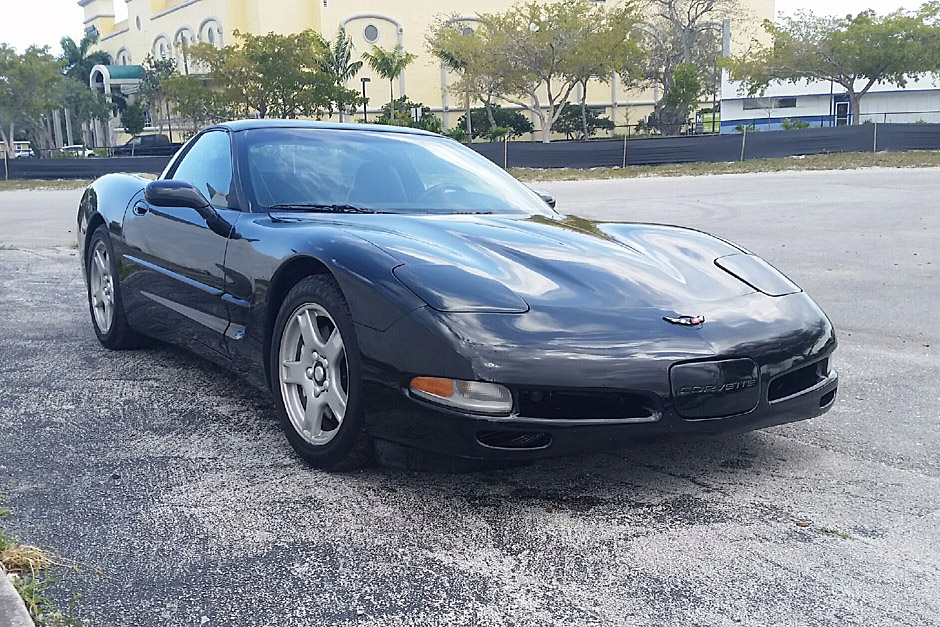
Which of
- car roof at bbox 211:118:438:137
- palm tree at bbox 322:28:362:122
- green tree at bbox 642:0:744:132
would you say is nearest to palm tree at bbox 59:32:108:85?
palm tree at bbox 322:28:362:122

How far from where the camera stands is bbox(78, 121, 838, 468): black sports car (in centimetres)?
273

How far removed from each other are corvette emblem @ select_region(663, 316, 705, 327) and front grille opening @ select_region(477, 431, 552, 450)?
533mm

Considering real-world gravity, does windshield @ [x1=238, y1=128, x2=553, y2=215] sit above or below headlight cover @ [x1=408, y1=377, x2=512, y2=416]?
above

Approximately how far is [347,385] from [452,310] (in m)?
0.48

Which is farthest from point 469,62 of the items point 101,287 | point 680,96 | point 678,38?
point 101,287

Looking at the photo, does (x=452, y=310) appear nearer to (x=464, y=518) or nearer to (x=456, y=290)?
(x=456, y=290)

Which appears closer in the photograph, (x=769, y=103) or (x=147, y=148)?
(x=147, y=148)

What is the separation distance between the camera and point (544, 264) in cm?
316

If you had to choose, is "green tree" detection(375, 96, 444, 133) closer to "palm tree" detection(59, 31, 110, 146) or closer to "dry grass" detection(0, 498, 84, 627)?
"palm tree" detection(59, 31, 110, 146)

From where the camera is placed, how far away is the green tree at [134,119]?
68.9 metres

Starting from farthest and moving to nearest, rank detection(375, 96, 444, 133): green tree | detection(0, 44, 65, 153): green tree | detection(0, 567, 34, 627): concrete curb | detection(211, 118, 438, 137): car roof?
detection(0, 44, 65, 153): green tree < detection(375, 96, 444, 133): green tree < detection(211, 118, 438, 137): car roof < detection(0, 567, 34, 627): concrete curb

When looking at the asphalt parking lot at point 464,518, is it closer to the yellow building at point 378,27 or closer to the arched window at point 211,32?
the yellow building at point 378,27

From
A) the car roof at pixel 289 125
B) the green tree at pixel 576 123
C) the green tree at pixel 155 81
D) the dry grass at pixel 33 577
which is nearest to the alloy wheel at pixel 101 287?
the car roof at pixel 289 125

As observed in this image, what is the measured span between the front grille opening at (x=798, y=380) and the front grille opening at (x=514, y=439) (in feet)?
2.51
